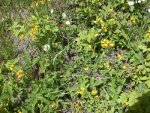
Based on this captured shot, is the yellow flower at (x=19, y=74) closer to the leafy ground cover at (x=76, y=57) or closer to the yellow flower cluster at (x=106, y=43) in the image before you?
the leafy ground cover at (x=76, y=57)

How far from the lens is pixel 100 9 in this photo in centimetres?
477

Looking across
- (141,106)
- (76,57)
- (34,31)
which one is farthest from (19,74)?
(141,106)

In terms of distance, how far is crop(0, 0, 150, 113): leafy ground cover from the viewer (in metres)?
3.81

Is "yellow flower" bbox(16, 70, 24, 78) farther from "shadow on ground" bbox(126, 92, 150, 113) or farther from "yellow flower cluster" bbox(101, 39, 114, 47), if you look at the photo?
"shadow on ground" bbox(126, 92, 150, 113)

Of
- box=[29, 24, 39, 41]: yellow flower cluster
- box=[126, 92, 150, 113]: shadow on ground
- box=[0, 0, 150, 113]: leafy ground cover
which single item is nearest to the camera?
box=[126, 92, 150, 113]: shadow on ground

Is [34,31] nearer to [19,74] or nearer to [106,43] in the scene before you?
[19,74]

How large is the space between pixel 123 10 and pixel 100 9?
34 centimetres

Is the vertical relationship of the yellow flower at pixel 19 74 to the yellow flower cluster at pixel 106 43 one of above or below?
below

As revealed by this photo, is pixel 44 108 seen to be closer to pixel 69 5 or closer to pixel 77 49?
pixel 77 49

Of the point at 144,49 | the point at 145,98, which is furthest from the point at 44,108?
the point at 144,49

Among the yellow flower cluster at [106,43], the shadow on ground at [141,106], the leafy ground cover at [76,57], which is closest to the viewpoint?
the shadow on ground at [141,106]

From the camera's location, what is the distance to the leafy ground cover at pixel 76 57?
3807 millimetres

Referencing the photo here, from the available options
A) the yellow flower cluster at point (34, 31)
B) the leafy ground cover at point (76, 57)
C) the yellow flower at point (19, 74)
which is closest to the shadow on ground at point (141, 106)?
the leafy ground cover at point (76, 57)

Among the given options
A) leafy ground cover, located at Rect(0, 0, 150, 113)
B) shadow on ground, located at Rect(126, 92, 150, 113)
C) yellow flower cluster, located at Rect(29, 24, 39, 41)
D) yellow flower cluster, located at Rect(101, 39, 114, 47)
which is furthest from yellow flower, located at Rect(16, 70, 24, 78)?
shadow on ground, located at Rect(126, 92, 150, 113)
